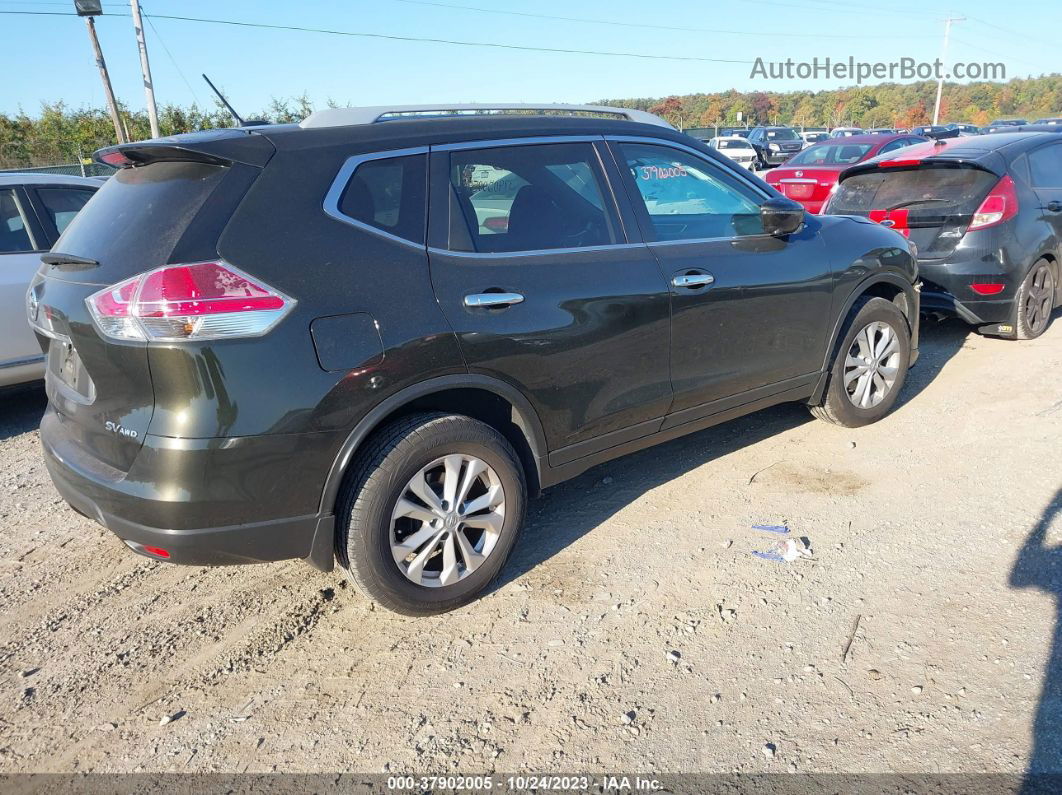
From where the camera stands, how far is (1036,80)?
93.1m

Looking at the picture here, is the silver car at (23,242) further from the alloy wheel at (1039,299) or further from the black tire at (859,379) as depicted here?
the alloy wheel at (1039,299)

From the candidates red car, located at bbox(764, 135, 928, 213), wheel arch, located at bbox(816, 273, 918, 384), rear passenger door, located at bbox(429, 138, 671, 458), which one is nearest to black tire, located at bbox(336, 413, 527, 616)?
rear passenger door, located at bbox(429, 138, 671, 458)

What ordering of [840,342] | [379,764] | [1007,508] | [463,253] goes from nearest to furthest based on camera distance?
[379,764]
[463,253]
[1007,508]
[840,342]

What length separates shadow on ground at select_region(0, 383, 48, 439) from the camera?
5.54m

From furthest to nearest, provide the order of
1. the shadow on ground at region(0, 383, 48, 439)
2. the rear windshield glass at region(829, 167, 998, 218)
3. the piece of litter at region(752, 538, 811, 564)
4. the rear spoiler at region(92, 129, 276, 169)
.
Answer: the rear windshield glass at region(829, 167, 998, 218) → the shadow on ground at region(0, 383, 48, 439) → the piece of litter at region(752, 538, 811, 564) → the rear spoiler at region(92, 129, 276, 169)

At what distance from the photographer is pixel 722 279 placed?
3.89 m

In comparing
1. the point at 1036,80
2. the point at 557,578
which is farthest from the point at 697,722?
the point at 1036,80

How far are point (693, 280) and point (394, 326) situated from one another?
5.16 ft

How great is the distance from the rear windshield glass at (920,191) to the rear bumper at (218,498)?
5651mm

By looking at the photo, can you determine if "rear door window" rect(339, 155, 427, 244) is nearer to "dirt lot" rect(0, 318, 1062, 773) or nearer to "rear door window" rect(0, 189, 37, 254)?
"dirt lot" rect(0, 318, 1062, 773)

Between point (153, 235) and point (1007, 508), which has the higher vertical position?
point (153, 235)

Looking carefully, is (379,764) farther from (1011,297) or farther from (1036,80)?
(1036,80)

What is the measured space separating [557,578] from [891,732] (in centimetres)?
140

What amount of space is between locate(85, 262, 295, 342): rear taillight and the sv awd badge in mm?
309
